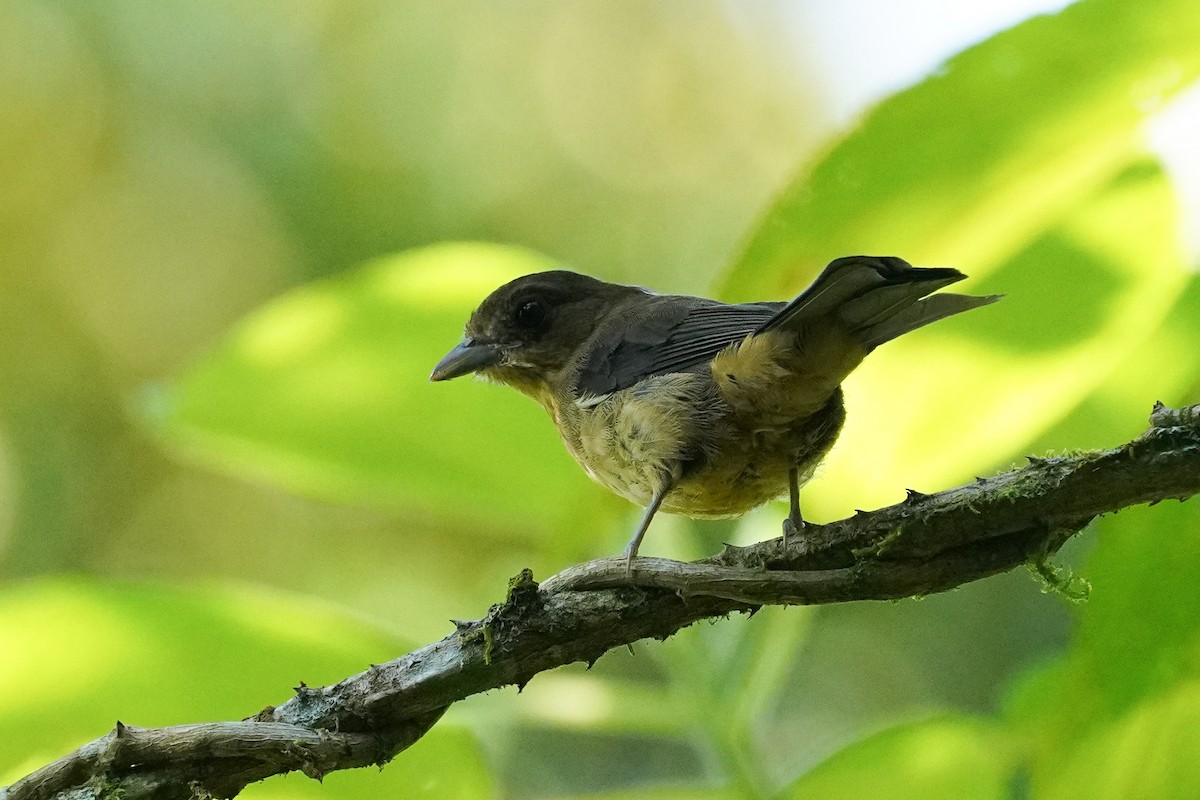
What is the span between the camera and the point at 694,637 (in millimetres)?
1390

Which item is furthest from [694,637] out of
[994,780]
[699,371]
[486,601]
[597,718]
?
[486,601]

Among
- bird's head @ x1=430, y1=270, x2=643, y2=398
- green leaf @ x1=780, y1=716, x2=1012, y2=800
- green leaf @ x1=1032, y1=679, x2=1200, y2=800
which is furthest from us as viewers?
bird's head @ x1=430, y1=270, x2=643, y2=398

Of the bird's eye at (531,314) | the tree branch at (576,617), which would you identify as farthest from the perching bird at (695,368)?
the tree branch at (576,617)

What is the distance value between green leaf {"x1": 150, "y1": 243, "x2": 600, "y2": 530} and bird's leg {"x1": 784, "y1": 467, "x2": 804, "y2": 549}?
266 millimetres

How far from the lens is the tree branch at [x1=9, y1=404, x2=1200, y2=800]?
0.80 metres

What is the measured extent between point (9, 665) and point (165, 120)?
432cm

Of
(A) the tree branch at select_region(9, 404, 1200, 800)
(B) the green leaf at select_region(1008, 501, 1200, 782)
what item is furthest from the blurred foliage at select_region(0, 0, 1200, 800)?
(A) the tree branch at select_region(9, 404, 1200, 800)

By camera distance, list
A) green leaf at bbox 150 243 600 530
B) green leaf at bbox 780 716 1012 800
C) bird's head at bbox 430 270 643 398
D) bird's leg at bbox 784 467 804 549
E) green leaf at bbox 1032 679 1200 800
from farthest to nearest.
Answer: bird's head at bbox 430 270 643 398 < green leaf at bbox 150 243 600 530 < bird's leg at bbox 784 467 804 549 < green leaf at bbox 780 716 1012 800 < green leaf at bbox 1032 679 1200 800

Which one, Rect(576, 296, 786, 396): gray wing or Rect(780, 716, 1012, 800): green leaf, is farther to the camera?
Rect(576, 296, 786, 396): gray wing

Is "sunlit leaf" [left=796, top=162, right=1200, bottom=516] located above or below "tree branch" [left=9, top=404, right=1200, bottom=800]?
above

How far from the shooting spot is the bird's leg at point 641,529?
0.89 metres

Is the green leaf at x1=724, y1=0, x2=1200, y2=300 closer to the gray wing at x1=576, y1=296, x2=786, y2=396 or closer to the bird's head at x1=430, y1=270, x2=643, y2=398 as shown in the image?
the gray wing at x1=576, y1=296, x2=786, y2=396

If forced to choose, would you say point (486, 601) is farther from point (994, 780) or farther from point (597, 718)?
point (994, 780)

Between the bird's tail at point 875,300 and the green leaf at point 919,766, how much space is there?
37 cm
